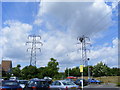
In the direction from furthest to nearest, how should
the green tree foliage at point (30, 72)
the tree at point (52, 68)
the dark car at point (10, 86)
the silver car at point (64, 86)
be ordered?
the tree at point (52, 68) → the green tree foliage at point (30, 72) → the silver car at point (64, 86) → the dark car at point (10, 86)

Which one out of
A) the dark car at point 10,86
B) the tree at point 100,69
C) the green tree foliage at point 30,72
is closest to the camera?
the dark car at point 10,86

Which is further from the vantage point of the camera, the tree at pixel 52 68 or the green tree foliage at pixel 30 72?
the tree at pixel 52 68

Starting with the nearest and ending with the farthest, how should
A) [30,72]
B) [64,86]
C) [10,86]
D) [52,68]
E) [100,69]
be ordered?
[10,86]
[64,86]
[30,72]
[52,68]
[100,69]

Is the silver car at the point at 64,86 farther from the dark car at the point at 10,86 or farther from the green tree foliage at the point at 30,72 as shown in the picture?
the green tree foliage at the point at 30,72

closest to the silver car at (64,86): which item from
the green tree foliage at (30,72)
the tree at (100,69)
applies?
the green tree foliage at (30,72)

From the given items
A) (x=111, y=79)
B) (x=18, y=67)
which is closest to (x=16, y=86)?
(x=111, y=79)

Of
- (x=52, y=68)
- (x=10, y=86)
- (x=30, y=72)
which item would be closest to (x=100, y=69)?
(x=52, y=68)

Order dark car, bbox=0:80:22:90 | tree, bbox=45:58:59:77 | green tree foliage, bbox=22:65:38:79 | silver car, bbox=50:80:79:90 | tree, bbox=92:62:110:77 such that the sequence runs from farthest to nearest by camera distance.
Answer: tree, bbox=92:62:110:77, tree, bbox=45:58:59:77, green tree foliage, bbox=22:65:38:79, silver car, bbox=50:80:79:90, dark car, bbox=0:80:22:90

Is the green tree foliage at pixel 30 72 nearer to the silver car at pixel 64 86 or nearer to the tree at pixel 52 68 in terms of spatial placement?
the tree at pixel 52 68

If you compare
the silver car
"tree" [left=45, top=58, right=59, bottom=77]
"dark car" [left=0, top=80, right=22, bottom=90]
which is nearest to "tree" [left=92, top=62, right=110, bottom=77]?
"tree" [left=45, top=58, right=59, bottom=77]

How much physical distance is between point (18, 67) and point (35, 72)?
84.8ft

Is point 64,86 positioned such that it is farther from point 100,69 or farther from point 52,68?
point 100,69

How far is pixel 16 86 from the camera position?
16078 millimetres

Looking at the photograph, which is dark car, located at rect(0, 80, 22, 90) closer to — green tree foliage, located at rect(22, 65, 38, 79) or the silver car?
the silver car
